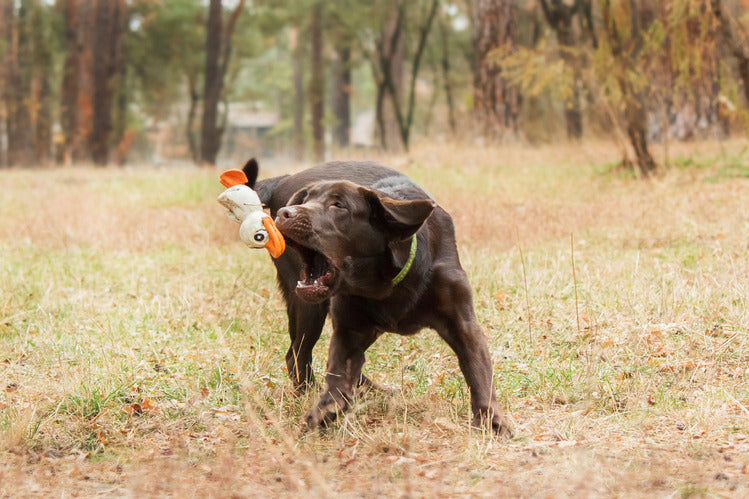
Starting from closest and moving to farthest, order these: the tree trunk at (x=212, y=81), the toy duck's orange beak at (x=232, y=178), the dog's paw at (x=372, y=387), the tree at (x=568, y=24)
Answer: the toy duck's orange beak at (x=232, y=178), the dog's paw at (x=372, y=387), the tree at (x=568, y=24), the tree trunk at (x=212, y=81)

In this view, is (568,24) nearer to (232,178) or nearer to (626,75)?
(626,75)

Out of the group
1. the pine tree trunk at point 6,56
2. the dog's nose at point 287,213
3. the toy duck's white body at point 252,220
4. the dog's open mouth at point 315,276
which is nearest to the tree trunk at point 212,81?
the pine tree trunk at point 6,56

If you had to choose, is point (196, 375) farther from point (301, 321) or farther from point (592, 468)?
point (592, 468)

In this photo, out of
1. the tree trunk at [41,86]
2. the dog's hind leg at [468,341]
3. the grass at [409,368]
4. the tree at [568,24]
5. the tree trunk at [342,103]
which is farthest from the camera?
the tree trunk at [342,103]

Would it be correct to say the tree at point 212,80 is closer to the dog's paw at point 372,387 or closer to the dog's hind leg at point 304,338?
the dog's hind leg at point 304,338

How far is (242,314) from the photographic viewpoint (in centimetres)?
645

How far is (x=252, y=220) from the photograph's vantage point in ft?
13.5

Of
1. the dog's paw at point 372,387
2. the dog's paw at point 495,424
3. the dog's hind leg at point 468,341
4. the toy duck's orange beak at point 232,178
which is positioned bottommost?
the dog's paw at point 372,387

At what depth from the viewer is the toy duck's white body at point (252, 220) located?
3.99 m

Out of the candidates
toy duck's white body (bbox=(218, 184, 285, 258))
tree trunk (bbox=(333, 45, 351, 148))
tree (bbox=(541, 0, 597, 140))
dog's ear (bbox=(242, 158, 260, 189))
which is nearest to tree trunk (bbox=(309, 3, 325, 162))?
tree trunk (bbox=(333, 45, 351, 148))

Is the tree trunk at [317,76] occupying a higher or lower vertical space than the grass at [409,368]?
higher

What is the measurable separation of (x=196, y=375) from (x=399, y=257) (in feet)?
5.29

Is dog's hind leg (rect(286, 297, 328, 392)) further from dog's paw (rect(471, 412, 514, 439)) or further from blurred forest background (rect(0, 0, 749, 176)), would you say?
blurred forest background (rect(0, 0, 749, 176))

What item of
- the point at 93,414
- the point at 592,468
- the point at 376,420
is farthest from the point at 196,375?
the point at 592,468
